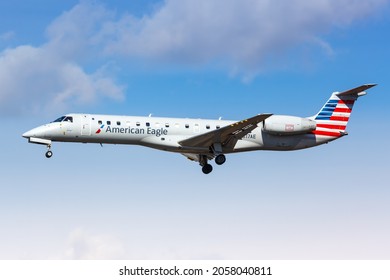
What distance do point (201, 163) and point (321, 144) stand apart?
20.3 ft

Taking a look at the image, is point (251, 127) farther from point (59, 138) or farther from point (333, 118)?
point (59, 138)

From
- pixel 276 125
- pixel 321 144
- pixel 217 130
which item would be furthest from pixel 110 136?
pixel 321 144

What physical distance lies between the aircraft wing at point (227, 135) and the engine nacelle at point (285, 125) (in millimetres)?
1477

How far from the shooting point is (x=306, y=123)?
34781 mm

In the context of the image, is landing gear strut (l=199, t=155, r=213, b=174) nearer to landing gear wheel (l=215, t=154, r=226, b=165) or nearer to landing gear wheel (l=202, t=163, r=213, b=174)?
landing gear wheel (l=202, t=163, r=213, b=174)

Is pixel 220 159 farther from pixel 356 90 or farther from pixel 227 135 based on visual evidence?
pixel 356 90

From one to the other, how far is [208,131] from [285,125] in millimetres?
3859

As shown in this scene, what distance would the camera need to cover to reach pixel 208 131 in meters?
33.4

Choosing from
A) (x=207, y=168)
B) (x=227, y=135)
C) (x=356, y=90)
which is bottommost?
(x=207, y=168)

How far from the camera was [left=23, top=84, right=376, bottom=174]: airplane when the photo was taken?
32438 mm

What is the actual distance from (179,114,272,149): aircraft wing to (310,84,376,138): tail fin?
479 centimetres

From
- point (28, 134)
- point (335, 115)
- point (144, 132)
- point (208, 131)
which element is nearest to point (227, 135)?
point (208, 131)

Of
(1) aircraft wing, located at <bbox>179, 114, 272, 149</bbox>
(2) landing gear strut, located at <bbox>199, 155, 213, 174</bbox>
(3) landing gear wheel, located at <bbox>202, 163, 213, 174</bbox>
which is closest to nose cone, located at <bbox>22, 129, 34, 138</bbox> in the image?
(1) aircraft wing, located at <bbox>179, 114, 272, 149</bbox>

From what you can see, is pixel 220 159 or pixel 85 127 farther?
pixel 220 159
